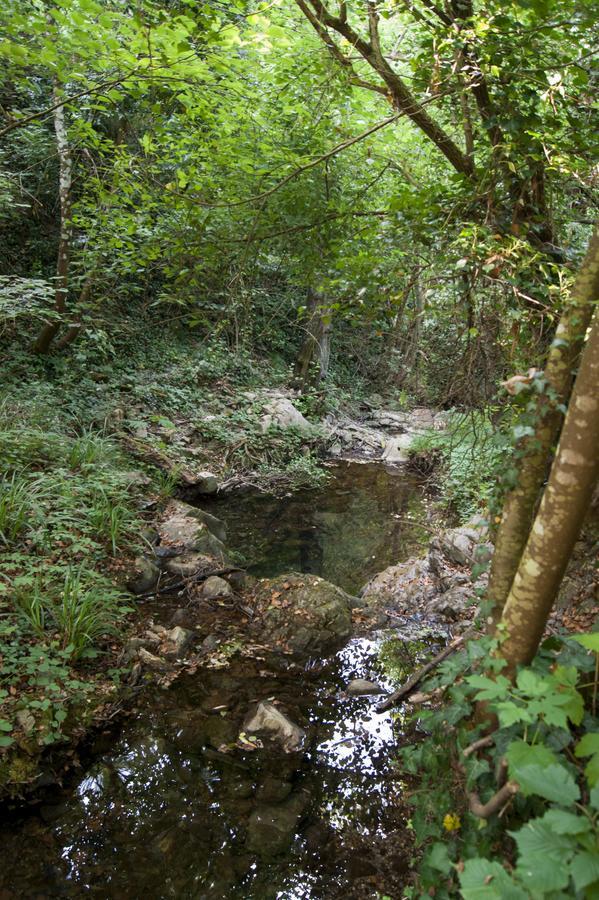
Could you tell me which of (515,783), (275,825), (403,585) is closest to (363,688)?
(275,825)

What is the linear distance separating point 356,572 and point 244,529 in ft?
5.85

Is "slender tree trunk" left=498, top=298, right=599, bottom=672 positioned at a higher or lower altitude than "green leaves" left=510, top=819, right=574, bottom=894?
higher

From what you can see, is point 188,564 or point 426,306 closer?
point 426,306

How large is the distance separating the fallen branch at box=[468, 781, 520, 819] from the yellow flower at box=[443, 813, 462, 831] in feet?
0.74

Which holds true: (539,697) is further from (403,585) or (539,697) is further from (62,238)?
(62,238)

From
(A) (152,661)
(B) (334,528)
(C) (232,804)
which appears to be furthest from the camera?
(B) (334,528)

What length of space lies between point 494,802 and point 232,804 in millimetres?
1790

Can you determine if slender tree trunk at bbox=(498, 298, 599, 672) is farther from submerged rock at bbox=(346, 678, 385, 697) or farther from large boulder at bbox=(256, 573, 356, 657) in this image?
large boulder at bbox=(256, 573, 356, 657)

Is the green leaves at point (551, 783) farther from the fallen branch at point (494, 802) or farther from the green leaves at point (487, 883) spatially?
the fallen branch at point (494, 802)

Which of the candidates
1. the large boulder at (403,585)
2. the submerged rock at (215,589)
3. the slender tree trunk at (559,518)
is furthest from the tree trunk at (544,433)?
the submerged rock at (215,589)

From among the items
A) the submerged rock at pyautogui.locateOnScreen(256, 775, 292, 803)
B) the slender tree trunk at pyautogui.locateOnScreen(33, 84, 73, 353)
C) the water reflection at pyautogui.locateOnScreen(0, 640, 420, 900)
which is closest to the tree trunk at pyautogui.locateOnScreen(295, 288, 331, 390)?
the slender tree trunk at pyautogui.locateOnScreen(33, 84, 73, 353)

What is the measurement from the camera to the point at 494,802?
1.92 metres

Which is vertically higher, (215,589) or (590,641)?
(590,641)

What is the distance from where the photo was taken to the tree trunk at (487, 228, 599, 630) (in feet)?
6.99
